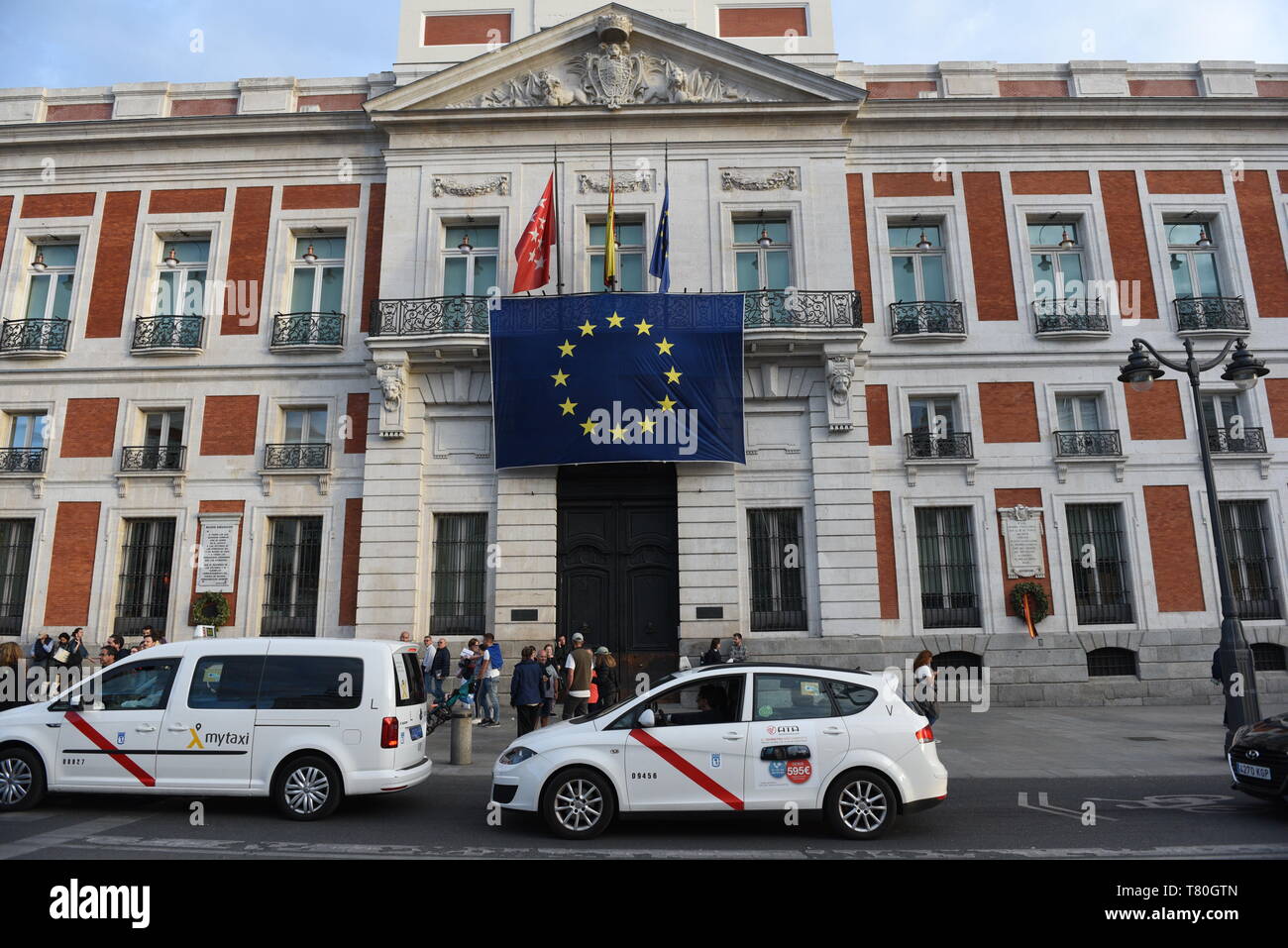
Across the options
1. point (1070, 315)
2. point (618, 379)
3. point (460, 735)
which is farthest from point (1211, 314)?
point (460, 735)

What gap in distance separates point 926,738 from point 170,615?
17.6 m

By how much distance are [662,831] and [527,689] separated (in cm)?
557

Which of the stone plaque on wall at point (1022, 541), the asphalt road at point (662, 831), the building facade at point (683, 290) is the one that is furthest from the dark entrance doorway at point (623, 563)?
the asphalt road at point (662, 831)

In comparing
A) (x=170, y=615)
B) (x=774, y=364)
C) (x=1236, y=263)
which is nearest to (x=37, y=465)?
(x=170, y=615)

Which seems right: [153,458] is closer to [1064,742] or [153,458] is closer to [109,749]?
[109,749]

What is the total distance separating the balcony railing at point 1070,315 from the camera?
19141 mm

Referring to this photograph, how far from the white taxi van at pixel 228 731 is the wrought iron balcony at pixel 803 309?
12811 millimetres

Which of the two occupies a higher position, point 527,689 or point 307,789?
point 527,689

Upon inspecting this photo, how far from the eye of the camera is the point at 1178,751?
12227 millimetres

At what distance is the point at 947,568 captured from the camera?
18.4 m

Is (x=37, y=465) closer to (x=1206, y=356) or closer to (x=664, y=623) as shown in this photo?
(x=664, y=623)

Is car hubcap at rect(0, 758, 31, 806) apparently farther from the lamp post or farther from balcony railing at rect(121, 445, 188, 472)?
the lamp post

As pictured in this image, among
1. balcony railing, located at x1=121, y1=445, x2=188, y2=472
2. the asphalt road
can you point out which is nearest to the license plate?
the asphalt road

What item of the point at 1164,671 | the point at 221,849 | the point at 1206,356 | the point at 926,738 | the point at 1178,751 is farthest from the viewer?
the point at 1206,356
